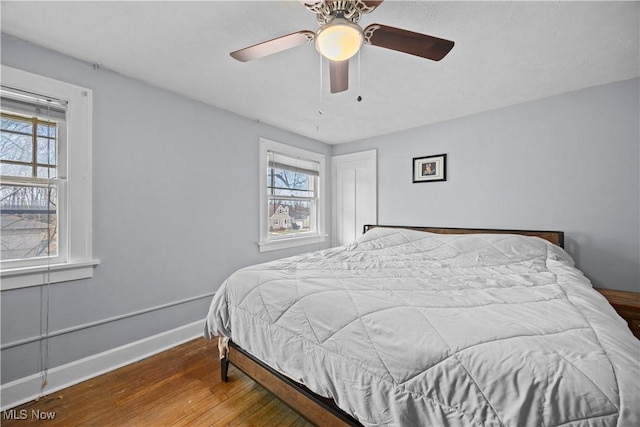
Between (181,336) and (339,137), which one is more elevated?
(339,137)

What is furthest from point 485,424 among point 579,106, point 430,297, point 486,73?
point 579,106

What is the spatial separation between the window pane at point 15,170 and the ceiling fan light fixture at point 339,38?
214cm

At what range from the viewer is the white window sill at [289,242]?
10.7ft

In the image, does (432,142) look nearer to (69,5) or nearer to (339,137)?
(339,137)

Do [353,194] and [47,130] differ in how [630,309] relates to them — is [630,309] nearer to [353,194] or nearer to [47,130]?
[353,194]

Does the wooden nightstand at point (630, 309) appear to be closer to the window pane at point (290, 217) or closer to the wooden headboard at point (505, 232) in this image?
the wooden headboard at point (505, 232)

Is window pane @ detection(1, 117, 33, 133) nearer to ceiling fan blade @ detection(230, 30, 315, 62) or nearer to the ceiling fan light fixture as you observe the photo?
ceiling fan blade @ detection(230, 30, 315, 62)

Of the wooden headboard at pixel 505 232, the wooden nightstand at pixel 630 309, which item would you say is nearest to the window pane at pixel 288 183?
the wooden headboard at pixel 505 232

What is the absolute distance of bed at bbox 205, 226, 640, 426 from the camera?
0.75 meters

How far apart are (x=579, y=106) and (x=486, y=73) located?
110cm

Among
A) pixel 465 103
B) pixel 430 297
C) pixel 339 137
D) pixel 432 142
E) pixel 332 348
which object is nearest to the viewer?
pixel 332 348

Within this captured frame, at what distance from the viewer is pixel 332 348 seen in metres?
1.20

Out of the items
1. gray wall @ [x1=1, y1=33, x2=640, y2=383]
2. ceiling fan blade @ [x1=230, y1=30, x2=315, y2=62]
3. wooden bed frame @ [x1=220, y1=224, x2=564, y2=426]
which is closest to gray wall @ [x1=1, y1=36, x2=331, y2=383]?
gray wall @ [x1=1, y1=33, x2=640, y2=383]

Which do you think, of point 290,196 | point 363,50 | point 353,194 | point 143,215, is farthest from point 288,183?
point 363,50
